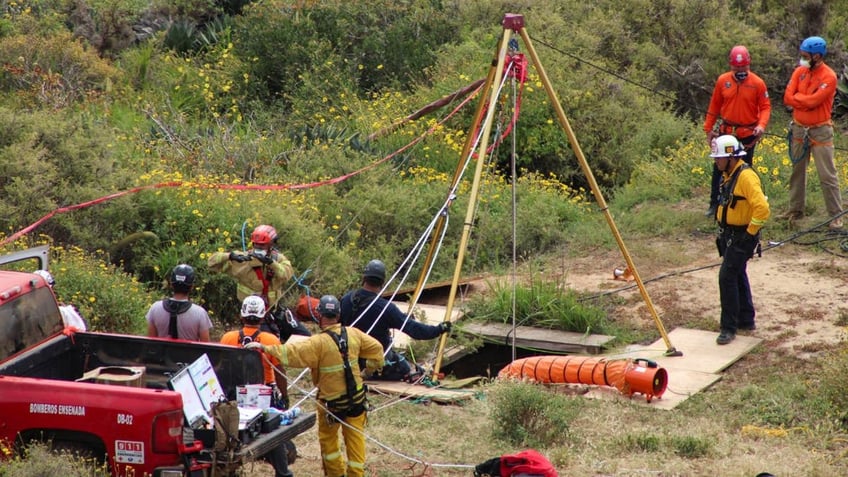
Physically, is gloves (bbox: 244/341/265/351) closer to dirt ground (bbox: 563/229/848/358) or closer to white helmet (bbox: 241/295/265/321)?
white helmet (bbox: 241/295/265/321)

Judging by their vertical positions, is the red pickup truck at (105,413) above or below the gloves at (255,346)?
below

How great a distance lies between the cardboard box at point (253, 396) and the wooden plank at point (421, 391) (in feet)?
8.06

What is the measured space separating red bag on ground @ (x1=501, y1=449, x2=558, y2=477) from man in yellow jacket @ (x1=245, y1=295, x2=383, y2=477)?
1.09 meters

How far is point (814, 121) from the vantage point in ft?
42.3

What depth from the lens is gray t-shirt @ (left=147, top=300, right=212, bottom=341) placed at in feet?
26.6

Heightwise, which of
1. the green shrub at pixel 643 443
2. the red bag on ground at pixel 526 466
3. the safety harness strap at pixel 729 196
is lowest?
the green shrub at pixel 643 443

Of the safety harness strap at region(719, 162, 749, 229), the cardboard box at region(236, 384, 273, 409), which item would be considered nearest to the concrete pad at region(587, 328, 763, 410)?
the safety harness strap at region(719, 162, 749, 229)

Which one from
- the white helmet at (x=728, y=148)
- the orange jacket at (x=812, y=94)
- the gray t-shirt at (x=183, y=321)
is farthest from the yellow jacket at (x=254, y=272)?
the orange jacket at (x=812, y=94)

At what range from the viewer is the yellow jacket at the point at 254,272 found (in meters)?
9.23

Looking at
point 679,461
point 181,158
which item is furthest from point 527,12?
point 679,461

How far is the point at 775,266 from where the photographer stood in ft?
41.9

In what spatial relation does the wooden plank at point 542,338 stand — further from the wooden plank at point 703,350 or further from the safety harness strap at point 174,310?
the safety harness strap at point 174,310

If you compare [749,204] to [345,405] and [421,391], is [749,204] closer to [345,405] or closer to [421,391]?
[421,391]

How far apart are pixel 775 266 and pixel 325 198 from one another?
18.0 ft
